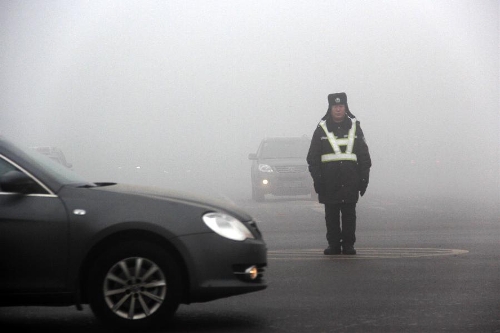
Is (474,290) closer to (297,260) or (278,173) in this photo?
(297,260)

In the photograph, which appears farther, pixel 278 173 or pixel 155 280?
pixel 278 173

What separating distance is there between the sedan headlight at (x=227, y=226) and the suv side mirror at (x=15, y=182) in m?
1.20

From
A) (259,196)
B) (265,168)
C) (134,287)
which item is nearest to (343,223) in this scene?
(134,287)

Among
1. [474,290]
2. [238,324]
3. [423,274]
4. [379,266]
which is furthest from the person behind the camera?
[379,266]

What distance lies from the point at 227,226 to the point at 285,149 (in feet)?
85.8

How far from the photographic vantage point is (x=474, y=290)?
34.8ft

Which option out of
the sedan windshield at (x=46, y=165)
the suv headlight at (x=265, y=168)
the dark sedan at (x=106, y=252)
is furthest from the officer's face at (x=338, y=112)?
the suv headlight at (x=265, y=168)

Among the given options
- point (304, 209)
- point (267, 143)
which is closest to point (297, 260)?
point (304, 209)

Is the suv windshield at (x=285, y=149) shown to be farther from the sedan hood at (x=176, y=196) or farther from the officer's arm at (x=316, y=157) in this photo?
the sedan hood at (x=176, y=196)

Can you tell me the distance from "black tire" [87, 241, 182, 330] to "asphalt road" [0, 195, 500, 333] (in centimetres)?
25

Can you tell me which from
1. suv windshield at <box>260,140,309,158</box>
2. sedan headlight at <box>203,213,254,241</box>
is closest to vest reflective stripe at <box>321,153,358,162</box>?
sedan headlight at <box>203,213,254,241</box>

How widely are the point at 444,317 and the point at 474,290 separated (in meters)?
1.68

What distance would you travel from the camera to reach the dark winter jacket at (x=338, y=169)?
554 inches

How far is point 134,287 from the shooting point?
8.27m
